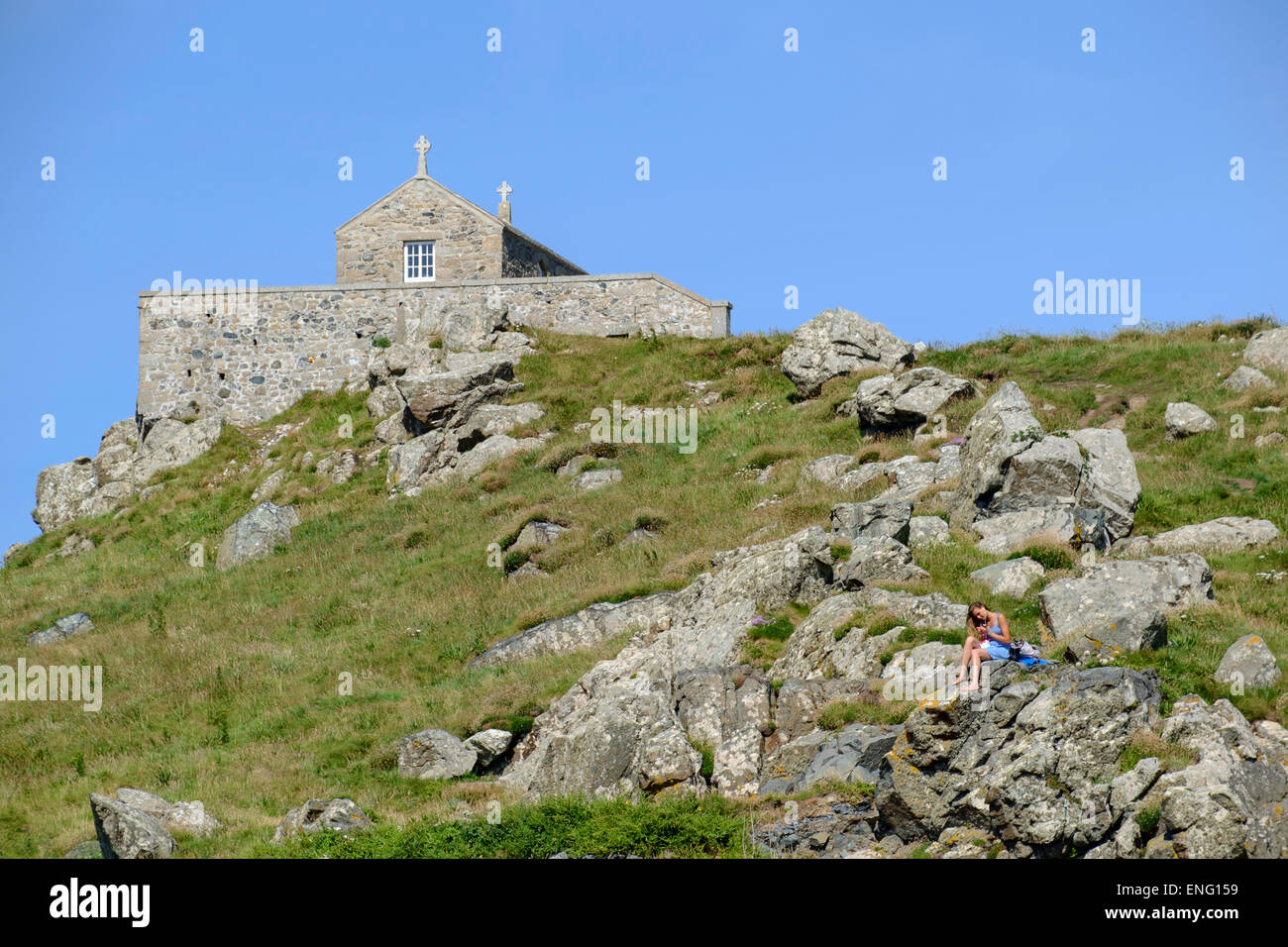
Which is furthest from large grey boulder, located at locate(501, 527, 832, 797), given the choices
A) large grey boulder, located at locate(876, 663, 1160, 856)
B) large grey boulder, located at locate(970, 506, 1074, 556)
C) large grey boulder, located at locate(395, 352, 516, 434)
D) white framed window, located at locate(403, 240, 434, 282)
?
white framed window, located at locate(403, 240, 434, 282)

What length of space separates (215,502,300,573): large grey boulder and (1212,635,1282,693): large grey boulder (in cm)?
2681

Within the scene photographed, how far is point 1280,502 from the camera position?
1022 inches

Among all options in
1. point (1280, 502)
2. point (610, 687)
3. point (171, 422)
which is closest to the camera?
point (610, 687)

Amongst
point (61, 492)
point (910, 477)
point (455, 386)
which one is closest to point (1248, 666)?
point (910, 477)

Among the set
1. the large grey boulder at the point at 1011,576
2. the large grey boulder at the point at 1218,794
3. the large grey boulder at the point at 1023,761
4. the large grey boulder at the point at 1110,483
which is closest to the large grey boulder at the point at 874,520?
the large grey boulder at the point at 1011,576

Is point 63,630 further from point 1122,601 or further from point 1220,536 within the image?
point 1220,536

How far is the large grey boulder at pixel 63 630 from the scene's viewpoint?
1302 inches

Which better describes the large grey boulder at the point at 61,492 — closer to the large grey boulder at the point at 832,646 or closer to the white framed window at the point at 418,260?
the white framed window at the point at 418,260

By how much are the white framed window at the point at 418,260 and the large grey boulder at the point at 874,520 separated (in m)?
30.6

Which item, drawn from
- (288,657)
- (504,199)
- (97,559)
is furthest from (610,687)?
(504,199)

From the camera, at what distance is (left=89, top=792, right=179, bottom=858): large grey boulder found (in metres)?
17.4
